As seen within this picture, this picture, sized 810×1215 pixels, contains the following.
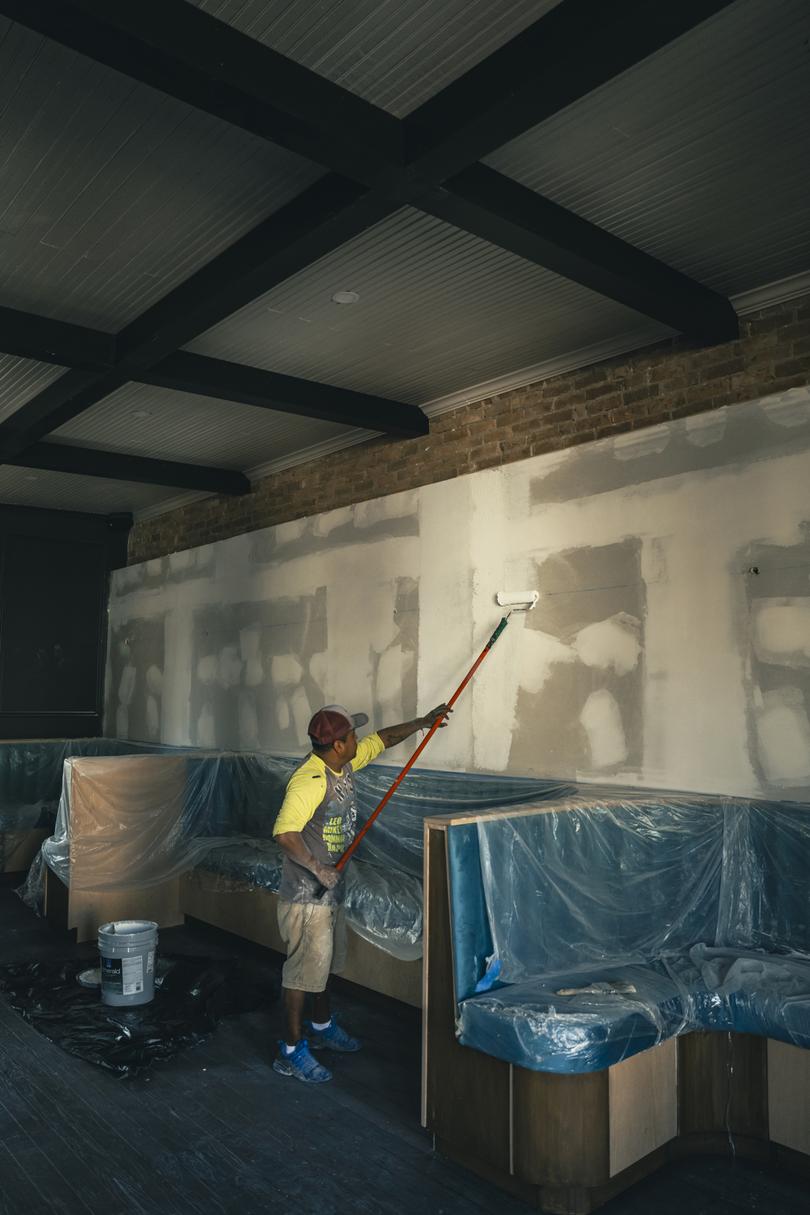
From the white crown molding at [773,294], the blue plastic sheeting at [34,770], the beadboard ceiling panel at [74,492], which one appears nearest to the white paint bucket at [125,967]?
the blue plastic sheeting at [34,770]

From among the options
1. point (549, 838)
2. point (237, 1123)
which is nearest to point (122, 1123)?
point (237, 1123)

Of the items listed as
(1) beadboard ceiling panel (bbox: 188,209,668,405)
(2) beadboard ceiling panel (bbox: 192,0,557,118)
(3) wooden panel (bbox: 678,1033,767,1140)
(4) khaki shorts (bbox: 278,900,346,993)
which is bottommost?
(3) wooden panel (bbox: 678,1033,767,1140)

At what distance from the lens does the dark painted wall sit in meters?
7.37

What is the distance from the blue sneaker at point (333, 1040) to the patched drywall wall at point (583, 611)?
1.40m

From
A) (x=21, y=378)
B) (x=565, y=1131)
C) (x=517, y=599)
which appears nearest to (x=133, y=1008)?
(x=565, y=1131)

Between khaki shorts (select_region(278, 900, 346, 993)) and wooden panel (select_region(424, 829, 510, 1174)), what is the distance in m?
0.58

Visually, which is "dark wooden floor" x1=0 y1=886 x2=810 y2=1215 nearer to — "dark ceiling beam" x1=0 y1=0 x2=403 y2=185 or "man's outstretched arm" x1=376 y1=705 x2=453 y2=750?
"man's outstretched arm" x1=376 y1=705 x2=453 y2=750

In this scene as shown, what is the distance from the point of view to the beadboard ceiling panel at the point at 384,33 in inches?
84.7

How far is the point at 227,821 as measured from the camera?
5301 millimetres

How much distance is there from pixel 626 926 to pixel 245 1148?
4.45 ft

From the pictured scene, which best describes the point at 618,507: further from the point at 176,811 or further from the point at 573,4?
the point at 176,811

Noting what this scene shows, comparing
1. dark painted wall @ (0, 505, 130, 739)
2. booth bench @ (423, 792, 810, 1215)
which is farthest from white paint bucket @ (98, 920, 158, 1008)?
dark painted wall @ (0, 505, 130, 739)

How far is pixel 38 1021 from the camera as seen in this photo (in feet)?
11.8

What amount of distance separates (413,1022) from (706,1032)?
1.33 metres
